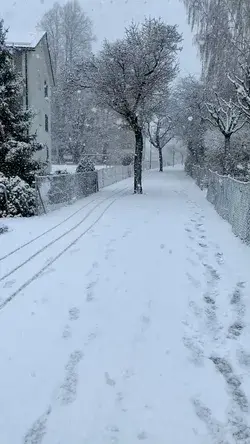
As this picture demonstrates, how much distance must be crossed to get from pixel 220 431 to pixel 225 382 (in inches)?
25.9

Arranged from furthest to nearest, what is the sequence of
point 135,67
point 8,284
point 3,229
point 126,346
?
point 135,67
point 3,229
point 8,284
point 126,346

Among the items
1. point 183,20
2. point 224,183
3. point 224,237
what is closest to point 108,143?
point 183,20

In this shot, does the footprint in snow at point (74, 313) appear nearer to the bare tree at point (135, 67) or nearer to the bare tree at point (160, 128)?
the bare tree at point (135, 67)

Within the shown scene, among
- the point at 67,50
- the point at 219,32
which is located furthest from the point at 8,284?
the point at 67,50

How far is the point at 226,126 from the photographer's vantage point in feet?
50.8

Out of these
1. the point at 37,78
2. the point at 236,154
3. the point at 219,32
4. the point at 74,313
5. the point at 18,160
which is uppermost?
the point at 219,32

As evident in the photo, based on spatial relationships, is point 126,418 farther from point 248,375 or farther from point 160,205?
point 160,205

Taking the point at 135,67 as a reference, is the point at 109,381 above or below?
below

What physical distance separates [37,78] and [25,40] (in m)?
2.48

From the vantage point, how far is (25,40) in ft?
72.8

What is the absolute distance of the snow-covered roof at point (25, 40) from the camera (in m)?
21.6

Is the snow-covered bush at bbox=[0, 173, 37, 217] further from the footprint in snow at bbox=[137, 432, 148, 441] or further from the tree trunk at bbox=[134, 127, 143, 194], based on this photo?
the footprint in snow at bbox=[137, 432, 148, 441]

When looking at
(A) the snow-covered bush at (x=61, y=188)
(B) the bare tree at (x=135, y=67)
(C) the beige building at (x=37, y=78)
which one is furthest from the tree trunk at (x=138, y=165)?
(C) the beige building at (x=37, y=78)

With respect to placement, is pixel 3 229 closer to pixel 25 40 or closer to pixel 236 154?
pixel 236 154
